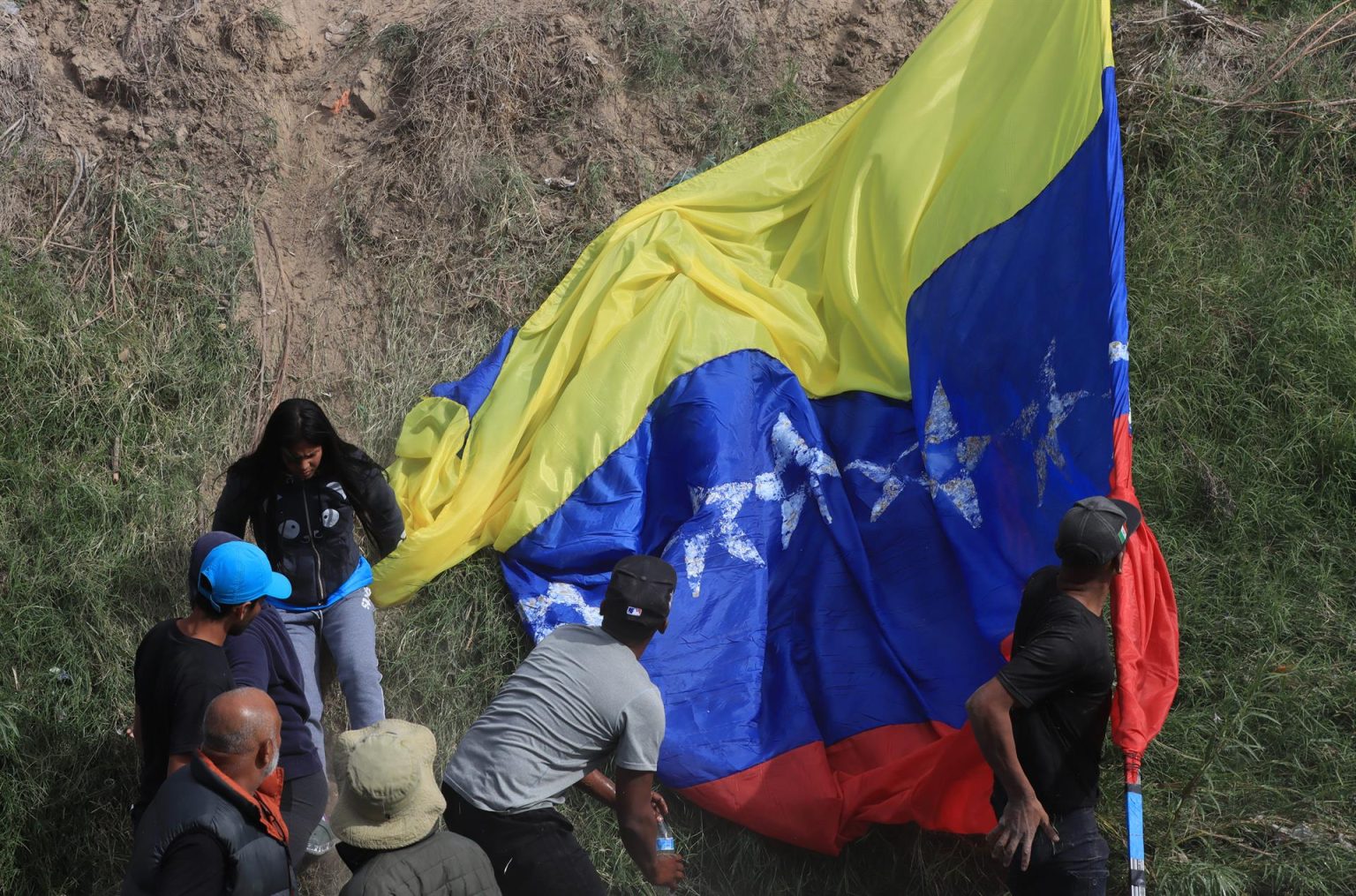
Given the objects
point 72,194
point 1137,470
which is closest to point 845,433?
point 1137,470

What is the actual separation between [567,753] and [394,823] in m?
0.58

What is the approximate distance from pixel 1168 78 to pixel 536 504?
150 inches

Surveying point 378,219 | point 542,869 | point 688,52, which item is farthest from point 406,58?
point 542,869

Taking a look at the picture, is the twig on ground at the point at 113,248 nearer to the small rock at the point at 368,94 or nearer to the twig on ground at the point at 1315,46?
the small rock at the point at 368,94

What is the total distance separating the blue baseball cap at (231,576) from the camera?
10.6 feet

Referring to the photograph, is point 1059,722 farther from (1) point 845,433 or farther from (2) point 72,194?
(2) point 72,194

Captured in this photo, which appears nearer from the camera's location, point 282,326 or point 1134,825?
point 1134,825

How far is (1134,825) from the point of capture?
10.6 ft

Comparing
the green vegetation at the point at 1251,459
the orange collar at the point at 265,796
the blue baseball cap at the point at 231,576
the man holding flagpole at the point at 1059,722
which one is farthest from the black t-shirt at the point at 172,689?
the green vegetation at the point at 1251,459

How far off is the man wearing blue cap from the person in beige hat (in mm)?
693

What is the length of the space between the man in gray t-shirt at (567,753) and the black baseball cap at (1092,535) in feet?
3.29

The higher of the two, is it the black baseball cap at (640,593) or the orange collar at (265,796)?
the black baseball cap at (640,593)

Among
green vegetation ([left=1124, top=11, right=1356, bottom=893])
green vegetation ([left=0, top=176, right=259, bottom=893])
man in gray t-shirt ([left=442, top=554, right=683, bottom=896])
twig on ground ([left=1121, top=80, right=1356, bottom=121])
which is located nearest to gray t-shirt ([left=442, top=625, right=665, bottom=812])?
man in gray t-shirt ([left=442, top=554, right=683, bottom=896])

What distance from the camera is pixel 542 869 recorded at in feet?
10.0
